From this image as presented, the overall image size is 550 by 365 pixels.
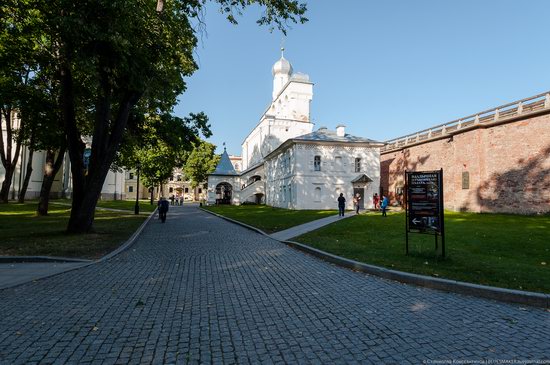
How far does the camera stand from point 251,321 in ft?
15.2

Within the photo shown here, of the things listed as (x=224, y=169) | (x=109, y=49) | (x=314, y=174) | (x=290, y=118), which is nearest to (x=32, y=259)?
(x=109, y=49)

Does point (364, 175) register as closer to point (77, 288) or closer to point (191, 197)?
point (77, 288)

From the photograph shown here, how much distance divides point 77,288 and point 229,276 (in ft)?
9.67

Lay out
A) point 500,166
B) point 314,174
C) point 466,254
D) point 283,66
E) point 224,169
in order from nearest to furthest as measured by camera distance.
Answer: point 466,254 → point 500,166 → point 314,174 → point 224,169 → point 283,66

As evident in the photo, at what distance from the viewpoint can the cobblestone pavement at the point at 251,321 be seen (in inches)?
143

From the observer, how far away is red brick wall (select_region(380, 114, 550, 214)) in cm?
2362

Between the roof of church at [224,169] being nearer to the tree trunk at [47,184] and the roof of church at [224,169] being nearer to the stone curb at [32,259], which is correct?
the tree trunk at [47,184]

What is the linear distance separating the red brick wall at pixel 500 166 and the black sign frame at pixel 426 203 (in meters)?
20.7

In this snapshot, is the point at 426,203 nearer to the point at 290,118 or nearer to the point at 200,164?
the point at 290,118

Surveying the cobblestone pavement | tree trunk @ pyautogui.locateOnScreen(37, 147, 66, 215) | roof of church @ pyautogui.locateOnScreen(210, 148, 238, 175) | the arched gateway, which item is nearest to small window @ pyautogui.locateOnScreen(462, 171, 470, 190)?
the cobblestone pavement

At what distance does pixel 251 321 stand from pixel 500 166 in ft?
96.3

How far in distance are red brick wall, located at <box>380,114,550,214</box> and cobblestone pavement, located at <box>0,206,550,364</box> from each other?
23821 mm

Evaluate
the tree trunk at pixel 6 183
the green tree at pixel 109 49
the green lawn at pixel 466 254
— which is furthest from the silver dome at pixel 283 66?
the green lawn at pixel 466 254

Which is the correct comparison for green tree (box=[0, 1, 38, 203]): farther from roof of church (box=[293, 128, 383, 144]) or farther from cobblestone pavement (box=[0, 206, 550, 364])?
roof of church (box=[293, 128, 383, 144])
